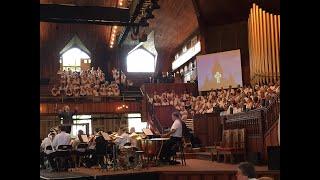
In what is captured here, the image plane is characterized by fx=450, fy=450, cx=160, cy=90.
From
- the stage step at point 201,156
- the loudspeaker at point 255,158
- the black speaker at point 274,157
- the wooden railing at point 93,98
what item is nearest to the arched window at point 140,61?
the wooden railing at point 93,98

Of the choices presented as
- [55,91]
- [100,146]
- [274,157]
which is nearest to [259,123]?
[274,157]

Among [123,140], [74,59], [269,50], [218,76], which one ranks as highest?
[74,59]

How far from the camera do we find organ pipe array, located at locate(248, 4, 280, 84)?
1669 cm

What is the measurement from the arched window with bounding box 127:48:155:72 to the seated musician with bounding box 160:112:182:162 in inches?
672

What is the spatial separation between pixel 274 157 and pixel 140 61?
20.6 m

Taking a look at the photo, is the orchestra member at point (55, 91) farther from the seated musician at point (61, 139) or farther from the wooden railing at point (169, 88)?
the seated musician at point (61, 139)

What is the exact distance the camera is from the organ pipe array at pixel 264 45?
657 inches

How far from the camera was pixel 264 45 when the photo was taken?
17.1 meters

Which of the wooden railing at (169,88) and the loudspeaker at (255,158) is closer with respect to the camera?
the loudspeaker at (255,158)

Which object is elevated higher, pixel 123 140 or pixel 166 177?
pixel 123 140

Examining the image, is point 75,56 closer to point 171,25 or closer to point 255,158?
point 171,25

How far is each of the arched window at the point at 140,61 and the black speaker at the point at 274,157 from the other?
803 inches

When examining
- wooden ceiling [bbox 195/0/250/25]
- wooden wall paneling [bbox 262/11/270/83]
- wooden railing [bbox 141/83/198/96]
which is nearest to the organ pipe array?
wooden wall paneling [bbox 262/11/270/83]
